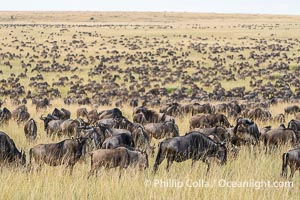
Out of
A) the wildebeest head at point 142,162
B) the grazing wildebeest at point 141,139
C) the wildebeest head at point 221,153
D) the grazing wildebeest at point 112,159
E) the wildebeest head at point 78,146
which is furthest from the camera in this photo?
the grazing wildebeest at point 141,139

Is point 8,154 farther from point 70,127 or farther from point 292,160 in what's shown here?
point 292,160

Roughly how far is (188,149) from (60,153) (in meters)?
2.13

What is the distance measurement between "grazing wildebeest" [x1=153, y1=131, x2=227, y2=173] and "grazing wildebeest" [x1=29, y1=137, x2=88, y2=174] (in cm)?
135

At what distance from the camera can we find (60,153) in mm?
7953

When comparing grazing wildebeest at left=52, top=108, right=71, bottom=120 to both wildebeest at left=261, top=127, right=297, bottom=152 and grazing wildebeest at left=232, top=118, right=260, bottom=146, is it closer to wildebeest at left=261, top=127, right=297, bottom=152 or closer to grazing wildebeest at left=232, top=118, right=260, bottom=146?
grazing wildebeest at left=232, top=118, right=260, bottom=146

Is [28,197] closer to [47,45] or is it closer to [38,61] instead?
[38,61]

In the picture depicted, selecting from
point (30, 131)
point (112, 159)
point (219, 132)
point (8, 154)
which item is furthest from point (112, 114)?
point (112, 159)

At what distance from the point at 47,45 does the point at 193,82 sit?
36117 mm

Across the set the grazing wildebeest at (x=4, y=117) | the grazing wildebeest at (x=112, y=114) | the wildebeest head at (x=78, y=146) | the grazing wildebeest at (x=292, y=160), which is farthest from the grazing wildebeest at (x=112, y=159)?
the grazing wildebeest at (x=4, y=117)

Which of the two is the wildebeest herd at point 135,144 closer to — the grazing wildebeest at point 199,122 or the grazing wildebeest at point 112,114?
the grazing wildebeest at point 112,114

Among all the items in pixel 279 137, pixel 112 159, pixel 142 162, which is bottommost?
pixel 279 137

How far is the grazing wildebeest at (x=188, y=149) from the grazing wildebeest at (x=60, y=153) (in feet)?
4.42

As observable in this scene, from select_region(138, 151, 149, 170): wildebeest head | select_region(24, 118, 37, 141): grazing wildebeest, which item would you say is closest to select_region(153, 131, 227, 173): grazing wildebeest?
select_region(138, 151, 149, 170): wildebeest head

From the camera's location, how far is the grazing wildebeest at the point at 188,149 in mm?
7840
